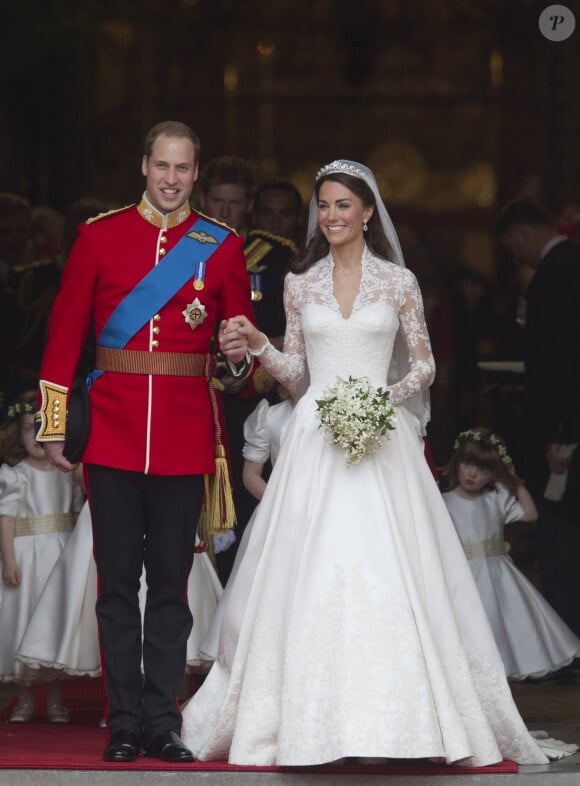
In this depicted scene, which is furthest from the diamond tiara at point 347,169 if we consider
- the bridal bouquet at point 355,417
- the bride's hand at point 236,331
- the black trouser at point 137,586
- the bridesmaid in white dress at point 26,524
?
the bridesmaid in white dress at point 26,524

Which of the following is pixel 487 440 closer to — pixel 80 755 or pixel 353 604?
pixel 353 604

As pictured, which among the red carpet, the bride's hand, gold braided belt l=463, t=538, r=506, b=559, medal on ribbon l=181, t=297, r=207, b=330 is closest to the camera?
the red carpet

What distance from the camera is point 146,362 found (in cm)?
516

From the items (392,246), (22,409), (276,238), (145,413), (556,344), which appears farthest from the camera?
(556,344)

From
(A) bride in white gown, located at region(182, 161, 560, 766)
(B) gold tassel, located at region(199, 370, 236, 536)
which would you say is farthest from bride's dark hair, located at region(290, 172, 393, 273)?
(B) gold tassel, located at region(199, 370, 236, 536)

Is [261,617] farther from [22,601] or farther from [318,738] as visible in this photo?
[22,601]

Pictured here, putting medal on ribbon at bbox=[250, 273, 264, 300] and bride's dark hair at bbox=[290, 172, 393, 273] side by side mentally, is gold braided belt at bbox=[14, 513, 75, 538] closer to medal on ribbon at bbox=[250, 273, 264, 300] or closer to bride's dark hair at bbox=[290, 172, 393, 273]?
medal on ribbon at bbox=[250, 273, 264, 300]

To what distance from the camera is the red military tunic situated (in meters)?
5.12

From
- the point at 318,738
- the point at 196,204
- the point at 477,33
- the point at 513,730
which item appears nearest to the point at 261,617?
the point at 318,738

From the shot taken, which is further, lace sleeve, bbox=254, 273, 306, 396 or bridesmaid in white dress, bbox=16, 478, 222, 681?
bridesmaid in white dress, bbox=16, 478, 222, 681

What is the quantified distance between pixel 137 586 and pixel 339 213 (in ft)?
4.35

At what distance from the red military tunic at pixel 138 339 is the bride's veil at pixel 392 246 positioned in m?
0.47

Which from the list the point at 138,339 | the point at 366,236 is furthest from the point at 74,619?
the point at 366,236

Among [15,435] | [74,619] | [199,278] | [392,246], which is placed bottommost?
[74,619]
